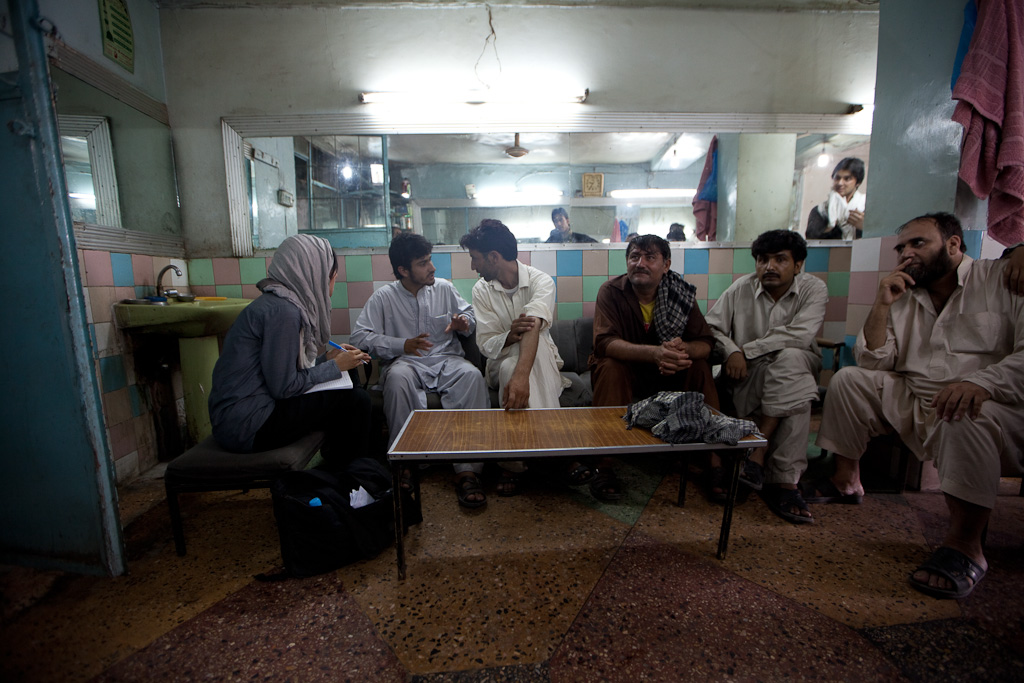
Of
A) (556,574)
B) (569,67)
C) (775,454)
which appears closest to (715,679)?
(556,574)

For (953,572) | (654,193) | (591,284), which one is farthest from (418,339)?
(654,193)

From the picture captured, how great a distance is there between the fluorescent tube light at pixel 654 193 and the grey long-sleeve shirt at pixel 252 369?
4.45 m

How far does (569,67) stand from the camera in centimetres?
325

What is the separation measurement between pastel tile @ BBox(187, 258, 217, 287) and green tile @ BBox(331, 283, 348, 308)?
2.87 ft

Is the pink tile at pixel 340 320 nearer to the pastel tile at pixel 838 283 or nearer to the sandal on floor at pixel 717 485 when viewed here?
the sandal on floor at pixel 717 485

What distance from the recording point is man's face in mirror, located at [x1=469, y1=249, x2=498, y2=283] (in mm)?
2525

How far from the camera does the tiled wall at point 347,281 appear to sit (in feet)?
8.22

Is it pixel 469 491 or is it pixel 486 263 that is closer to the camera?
pixel 469 491

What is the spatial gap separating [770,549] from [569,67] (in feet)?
10.9

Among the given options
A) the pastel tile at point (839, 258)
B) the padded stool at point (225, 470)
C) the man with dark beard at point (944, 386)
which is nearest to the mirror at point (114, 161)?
the padded stool at point (225, 470)

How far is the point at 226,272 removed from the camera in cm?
325

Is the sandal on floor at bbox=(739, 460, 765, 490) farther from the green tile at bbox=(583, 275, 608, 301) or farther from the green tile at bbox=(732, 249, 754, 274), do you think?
the green tile at bbox=(732, 249, 754, 274)

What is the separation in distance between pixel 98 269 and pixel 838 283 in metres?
5.16

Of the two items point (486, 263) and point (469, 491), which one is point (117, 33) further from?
point (469, 491)
